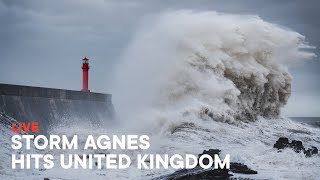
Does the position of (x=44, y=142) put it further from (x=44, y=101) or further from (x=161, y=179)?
(x=161, y=179)

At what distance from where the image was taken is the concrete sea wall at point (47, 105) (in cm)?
1206

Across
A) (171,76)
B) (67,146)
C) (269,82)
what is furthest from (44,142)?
(269,82)

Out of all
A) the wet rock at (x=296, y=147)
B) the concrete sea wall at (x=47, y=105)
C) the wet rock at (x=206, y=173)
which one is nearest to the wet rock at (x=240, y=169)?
the wet rock at (x=206, y=173)

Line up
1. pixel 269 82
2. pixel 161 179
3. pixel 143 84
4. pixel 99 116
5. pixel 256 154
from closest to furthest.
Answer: pixel 161 179 < pixel 256 154 < pixel 99 116 < pixel 143 84 < pixel 269 82

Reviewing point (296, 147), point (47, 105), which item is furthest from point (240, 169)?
point (47, 105)

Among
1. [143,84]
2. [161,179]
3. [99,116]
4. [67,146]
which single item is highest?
[143,84]

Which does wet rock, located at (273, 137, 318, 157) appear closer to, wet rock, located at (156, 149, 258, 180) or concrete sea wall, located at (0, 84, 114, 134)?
wet rock, located at (156, 149, 258, 180)

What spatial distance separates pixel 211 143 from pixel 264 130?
175 inches

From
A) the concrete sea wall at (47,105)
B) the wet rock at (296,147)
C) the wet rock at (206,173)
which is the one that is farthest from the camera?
the concrete sea wall at (47,105)

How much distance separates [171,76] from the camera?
18062 millimetres

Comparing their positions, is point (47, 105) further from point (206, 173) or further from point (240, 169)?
point (240, 169)

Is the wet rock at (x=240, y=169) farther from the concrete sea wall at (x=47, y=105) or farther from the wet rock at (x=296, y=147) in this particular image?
the concrete sea wall at (x=47, y=105)

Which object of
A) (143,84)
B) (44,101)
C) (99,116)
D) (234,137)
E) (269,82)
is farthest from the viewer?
(269,82)

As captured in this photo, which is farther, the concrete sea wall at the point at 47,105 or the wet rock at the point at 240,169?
the concrete sea wall at the point at 47,105
